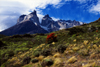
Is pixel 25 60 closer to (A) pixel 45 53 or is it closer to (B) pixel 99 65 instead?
(A) pixel 45 53

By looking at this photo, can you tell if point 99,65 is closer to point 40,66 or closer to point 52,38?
point 40,66

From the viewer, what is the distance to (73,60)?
21.4ft

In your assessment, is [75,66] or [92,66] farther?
[75,66]

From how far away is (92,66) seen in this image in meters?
4.95

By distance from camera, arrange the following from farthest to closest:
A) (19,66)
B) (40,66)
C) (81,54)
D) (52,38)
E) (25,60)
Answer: (52,38), (25,60), (19,66), (81,54), (40,66)

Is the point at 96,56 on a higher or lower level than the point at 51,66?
higher

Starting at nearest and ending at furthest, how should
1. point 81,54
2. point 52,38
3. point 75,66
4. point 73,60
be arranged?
point 75,66 < point 73,60 < point 81,54 < point 52,38

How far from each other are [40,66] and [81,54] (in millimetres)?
4128

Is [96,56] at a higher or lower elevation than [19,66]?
higher

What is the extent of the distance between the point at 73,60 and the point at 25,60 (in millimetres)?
6051

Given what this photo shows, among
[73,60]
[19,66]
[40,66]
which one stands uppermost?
[73,60]

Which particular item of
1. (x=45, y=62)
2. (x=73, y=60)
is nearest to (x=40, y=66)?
(x=45, y=62)

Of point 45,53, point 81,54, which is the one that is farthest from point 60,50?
point 81,54

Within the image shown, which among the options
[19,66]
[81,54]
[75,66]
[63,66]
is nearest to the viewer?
[75,66]
